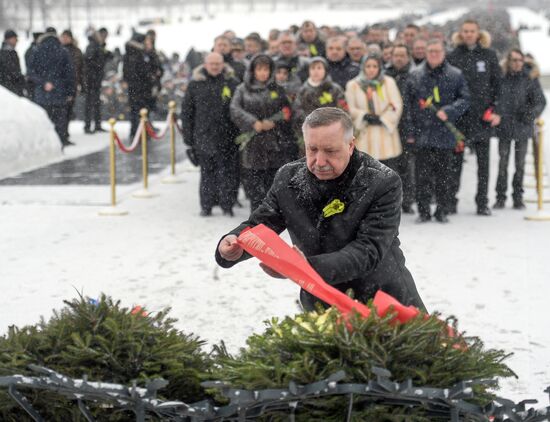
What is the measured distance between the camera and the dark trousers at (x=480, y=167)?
38.7 ft

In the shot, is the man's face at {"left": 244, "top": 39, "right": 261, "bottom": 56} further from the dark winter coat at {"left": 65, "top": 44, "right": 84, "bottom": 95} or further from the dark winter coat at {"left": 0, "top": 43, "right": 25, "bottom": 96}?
the dark winter coat at {"left": 65, "top": 44, "right": 84, "bottom": 95}

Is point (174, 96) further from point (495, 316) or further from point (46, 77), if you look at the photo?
point (495, 316)

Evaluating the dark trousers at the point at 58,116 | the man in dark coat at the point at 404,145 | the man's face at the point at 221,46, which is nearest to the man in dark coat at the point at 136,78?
the dark trousers at the point at 58,116

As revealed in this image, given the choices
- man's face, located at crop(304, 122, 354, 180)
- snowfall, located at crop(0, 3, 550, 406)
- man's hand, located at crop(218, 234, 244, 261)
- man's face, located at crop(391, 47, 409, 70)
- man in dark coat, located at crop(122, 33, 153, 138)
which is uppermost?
man's face, located at crop(304, 122, 354, 180)

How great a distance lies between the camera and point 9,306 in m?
7.77

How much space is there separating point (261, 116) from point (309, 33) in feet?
11.7

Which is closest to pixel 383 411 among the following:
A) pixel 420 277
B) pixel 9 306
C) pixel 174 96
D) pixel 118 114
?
pixel 9 306

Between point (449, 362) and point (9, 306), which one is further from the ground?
point (449, 362)

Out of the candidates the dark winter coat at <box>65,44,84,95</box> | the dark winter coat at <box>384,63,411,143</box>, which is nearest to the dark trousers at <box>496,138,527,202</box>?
the dark winter coat at <box>384,63,411,143</box>

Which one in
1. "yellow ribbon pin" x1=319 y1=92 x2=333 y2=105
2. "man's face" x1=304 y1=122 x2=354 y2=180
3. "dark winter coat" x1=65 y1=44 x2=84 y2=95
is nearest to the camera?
"man's face" x1=304 y1=122 x2=354 y2=180

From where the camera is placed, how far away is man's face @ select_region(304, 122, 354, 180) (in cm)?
368

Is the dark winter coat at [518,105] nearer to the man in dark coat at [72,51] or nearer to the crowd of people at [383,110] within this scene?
the crowd of people at [383,110]

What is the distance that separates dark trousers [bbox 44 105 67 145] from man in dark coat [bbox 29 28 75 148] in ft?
0.22

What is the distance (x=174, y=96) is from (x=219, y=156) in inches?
667
